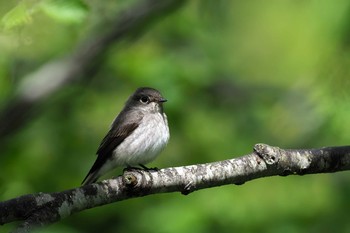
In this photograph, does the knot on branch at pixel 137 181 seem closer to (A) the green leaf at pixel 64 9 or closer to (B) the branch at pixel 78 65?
(B) the branch at pixel 78 65

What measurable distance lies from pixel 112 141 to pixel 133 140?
0.24 meters

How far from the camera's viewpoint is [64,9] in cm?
400

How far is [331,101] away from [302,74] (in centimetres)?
568

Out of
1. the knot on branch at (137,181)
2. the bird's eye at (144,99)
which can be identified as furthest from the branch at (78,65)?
the bird's eye at (144,99)

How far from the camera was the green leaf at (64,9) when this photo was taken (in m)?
3.96

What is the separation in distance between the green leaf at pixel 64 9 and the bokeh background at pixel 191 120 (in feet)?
2.95

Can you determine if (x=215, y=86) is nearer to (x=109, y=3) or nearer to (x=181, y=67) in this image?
(x=181, y=67)

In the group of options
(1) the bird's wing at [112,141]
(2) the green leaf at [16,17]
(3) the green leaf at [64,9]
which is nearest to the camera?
(2) the green leaf at [16,17]

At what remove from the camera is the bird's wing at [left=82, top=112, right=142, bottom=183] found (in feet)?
21.7

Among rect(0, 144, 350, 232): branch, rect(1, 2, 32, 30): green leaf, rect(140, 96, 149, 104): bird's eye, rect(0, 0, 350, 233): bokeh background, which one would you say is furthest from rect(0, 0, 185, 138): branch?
rect(140, 96, 149, 104): bird's eye

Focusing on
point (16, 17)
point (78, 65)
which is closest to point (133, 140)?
point (78, 65)

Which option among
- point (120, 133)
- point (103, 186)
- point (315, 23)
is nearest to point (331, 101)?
point (315, 23)

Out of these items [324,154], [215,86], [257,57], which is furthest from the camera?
[257,57]

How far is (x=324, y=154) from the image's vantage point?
4.92 metres
